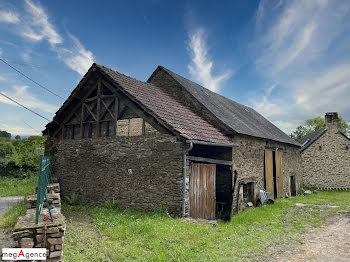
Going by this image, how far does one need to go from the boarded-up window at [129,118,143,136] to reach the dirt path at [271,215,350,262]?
6353mm

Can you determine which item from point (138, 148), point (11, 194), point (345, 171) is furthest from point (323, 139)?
point (11, 194)

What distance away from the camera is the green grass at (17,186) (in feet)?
51.2

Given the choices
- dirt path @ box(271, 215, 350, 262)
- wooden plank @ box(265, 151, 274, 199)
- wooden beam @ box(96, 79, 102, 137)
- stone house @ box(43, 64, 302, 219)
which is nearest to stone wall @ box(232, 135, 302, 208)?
stone house @ box(43, 64, 302, 219)

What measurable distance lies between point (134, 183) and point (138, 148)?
4.57 feet

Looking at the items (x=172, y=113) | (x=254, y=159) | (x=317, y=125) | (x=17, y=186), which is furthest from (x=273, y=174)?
(x=317, y=125)

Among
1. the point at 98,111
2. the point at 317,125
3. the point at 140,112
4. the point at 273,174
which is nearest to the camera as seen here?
the point at 140,112

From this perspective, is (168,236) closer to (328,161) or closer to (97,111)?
(97,111)

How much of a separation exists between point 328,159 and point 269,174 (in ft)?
34.8

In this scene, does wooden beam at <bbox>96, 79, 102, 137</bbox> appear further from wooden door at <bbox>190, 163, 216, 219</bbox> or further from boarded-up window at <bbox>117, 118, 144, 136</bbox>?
wooden door at <bbox>190, 163, 216, 219</bbox>

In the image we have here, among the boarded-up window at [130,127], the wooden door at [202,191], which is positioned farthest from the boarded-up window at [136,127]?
the wooden door at [202,191]

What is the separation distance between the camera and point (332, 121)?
71.3ft

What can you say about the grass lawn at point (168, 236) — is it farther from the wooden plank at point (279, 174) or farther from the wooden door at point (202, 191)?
the wooden plank at point (279, 174)

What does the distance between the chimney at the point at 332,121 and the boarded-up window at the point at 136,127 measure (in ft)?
62.4

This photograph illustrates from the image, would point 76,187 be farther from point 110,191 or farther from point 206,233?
point 206,233
